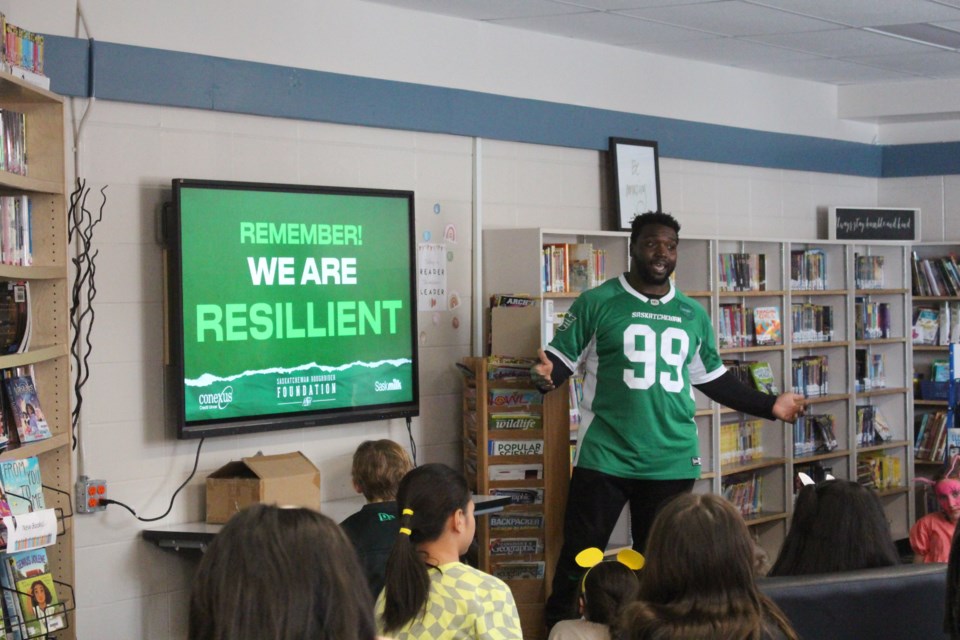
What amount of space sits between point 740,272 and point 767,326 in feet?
1.23

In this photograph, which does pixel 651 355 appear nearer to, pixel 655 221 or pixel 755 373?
pixel 655 221

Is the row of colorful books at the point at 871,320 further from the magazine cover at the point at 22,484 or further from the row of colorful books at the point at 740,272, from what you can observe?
the magazine cover at the point at 22,484

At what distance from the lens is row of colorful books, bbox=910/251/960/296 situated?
25.3 feet

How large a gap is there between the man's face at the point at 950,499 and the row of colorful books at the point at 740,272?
2.25 metres

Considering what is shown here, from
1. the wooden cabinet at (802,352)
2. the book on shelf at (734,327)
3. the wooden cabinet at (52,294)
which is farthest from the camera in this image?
the book on shelf at (734,327)

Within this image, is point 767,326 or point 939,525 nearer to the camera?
point 939,525

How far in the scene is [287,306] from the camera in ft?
15.5

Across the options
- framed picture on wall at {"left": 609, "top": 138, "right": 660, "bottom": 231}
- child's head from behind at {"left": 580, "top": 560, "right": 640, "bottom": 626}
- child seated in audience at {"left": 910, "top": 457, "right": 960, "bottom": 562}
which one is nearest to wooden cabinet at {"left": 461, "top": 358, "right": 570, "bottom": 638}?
framed picture on wall at {"left": 609, "top": 138, "right": 660, "bottom": 231}

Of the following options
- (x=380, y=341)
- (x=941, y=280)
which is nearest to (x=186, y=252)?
(x=380, y=341)

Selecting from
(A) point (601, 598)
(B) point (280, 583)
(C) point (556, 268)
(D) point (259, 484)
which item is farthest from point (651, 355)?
(B) point (280, 583)

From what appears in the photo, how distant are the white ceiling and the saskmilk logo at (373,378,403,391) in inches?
66.8

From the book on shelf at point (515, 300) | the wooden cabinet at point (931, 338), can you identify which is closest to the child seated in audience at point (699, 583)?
the book on shelf at point (515, 300)

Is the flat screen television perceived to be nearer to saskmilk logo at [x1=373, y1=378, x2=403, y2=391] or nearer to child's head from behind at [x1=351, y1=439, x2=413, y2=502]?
saskmilk logo at [x1=373, y1=378, x2=403, y2=391]

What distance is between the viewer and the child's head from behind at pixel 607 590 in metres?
2.90
